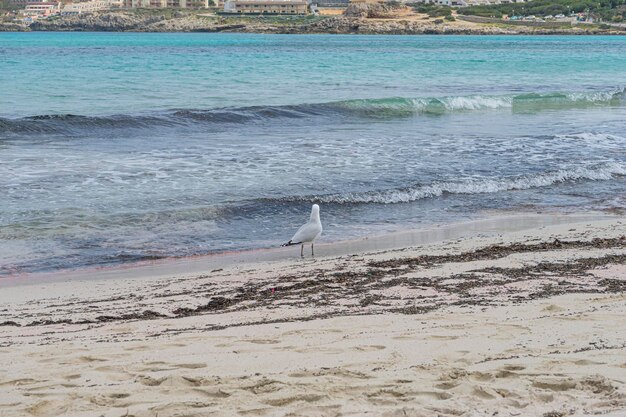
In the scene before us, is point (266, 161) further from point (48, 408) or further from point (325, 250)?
point (48, 408)

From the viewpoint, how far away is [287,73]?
42219mm

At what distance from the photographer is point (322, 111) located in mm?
25703

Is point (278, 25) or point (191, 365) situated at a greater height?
point (278, 25)

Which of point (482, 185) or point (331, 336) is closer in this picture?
point (331, 336)

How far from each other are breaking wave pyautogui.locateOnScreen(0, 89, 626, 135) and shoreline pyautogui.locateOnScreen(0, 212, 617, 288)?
484 inches

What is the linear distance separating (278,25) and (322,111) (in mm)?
120426

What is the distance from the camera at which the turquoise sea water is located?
35.8 feet

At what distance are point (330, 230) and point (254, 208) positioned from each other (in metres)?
1.52

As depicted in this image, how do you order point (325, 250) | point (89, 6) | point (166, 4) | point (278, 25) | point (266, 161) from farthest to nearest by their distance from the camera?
point (166, 4) → point (89, 6) → point (278, 25) → point (266, 161) → point (325, 250)

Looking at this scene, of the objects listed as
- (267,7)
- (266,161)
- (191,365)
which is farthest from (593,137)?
(267,7)

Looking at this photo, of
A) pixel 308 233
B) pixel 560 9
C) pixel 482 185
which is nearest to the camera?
pixel 308 233

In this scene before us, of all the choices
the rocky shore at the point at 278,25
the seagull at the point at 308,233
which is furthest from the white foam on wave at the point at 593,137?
the rocky shore at the point at 278,25

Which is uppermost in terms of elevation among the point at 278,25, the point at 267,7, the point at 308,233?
the point at 267,7

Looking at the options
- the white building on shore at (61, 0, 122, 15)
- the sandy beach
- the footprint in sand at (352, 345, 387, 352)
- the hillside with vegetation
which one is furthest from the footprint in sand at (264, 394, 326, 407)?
the white building on shore at (61, 0, 122, 15)
